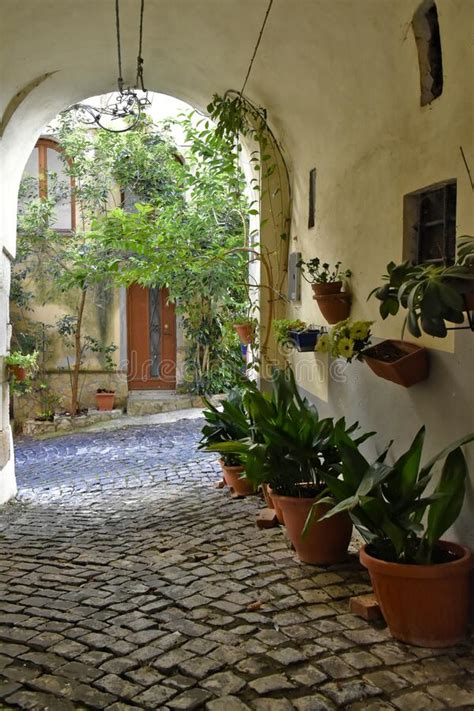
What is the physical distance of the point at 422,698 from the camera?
2.24 metres

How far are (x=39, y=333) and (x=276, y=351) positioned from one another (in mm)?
5971

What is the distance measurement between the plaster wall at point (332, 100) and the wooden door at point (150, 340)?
18.3 ft

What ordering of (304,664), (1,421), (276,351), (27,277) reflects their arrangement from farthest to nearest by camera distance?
(27,277) → (276,351) → (1,421) → (304,664)

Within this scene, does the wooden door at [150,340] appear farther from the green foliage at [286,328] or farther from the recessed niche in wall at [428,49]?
the recessed niche in wall at [428,49]

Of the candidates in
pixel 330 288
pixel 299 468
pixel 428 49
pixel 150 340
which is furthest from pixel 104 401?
pixel 428 49

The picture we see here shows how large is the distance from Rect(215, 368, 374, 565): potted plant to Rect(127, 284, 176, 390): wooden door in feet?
26.7

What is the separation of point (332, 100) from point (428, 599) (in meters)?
3.28

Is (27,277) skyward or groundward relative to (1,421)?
skyward

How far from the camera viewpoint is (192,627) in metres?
2.85

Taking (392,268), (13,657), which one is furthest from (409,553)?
(13,657)

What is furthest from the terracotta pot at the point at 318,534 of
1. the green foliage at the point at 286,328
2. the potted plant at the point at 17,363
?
the potted plant at the point at 17,363

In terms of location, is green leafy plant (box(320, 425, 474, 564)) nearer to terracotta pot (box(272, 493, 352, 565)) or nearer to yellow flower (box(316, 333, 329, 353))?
terracotta pot (box(272, 493, 352, 565))

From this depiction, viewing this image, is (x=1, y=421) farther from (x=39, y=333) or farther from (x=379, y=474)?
(x=39, y=333)

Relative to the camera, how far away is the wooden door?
11.9 metres
